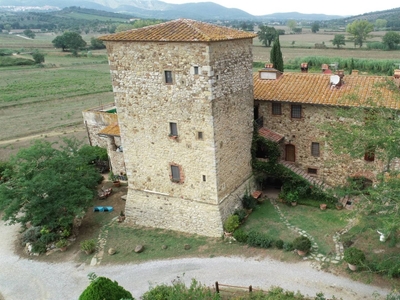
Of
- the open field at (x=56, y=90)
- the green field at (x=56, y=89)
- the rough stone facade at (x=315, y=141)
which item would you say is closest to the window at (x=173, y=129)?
the rough stone facade at (x=315, y=141)

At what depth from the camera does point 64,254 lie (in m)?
21.0

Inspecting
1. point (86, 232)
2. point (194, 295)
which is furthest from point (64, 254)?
point (194, 295)

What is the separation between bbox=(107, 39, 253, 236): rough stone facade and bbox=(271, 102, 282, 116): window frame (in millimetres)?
2207

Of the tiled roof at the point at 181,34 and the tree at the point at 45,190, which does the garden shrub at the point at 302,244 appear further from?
the tree at the point at 45,190

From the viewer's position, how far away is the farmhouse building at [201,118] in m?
18.4

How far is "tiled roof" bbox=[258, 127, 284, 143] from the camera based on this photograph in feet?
76.3

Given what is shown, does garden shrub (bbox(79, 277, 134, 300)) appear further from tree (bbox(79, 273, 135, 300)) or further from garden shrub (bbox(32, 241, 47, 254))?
garden shrub (bbox(32, 241, 47, 254))

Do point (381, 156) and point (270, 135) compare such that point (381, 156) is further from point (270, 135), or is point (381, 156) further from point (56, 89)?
point (56, 89)

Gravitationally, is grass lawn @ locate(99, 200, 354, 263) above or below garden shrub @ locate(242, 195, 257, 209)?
below

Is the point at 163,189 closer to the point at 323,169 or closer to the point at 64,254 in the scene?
the point at 64,254

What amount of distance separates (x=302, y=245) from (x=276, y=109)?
9376 mm

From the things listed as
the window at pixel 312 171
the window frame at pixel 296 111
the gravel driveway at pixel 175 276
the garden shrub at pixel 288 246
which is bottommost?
the gravel driveway at pixel 175 276

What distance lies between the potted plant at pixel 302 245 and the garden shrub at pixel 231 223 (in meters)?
3.38

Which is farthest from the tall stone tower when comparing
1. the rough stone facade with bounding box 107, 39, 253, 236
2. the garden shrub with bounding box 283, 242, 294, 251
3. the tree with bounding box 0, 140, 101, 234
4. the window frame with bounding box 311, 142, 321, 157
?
the window frame with bounding box 311, 142, 321, 157
